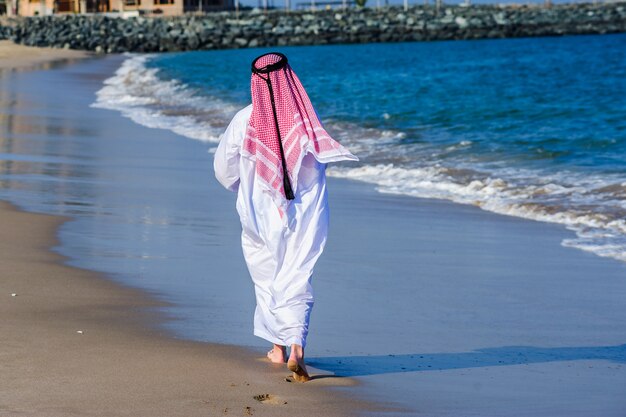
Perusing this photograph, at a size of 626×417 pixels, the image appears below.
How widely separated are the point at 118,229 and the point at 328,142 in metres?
3.63

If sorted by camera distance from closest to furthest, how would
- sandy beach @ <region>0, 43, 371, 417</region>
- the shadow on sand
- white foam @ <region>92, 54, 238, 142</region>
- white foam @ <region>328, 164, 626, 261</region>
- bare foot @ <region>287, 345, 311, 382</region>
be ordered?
sandy beach @ <region>0, 43, 371, 417</region> < bare foot @ <region>287, 345, 311, 382</region> < the shadow on sand < white foam @ <region>328, 164, 626, 261</region> < white foam @ <region>92, 54, 238, 142</region>

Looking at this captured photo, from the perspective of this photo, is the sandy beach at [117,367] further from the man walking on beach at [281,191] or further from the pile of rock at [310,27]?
the pile of rock at [310,27]

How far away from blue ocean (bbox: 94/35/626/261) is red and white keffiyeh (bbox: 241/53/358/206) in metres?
3.93

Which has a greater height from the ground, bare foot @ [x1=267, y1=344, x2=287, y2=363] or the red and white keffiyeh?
the red and white keffiyeh

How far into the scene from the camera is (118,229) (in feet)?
27.0

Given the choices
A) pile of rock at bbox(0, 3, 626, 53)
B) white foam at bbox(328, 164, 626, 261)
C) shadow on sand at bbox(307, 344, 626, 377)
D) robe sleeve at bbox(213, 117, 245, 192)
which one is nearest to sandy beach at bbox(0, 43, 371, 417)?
shadow on sand at bbox(307, 344, 626, 377)

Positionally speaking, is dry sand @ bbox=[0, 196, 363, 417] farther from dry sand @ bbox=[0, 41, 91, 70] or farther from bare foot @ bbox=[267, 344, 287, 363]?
dry sand @ bbox=[0, 41, 91, 70]

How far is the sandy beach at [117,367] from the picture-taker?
14.1 feet

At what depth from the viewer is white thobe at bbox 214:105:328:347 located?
487 cm

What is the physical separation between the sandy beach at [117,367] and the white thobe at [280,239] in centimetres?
23

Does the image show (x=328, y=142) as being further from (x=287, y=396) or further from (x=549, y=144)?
(x=549, y=144)

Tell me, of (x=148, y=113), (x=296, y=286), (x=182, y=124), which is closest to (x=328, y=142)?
(x=296, y=286)

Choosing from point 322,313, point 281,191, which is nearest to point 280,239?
point 281,191

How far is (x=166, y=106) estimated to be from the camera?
2317 centimetres
